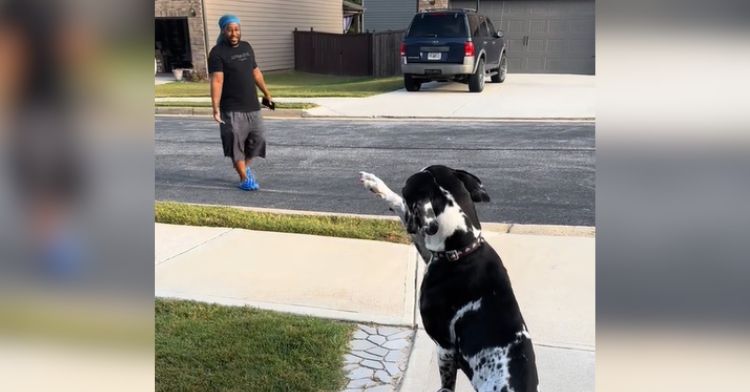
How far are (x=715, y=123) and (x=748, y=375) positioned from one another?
0.50 m

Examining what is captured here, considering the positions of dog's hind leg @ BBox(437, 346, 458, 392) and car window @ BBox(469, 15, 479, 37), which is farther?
car window @ BBox(469, 15, 479, 37)

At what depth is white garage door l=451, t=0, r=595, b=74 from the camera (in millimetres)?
22156

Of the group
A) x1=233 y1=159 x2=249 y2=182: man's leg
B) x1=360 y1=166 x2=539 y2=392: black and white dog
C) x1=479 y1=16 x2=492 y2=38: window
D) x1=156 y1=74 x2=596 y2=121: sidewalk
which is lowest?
x1=156 y1=74 x2=596 y2=121: sidewalk

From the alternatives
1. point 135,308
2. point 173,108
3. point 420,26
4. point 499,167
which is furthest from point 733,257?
point 420,26

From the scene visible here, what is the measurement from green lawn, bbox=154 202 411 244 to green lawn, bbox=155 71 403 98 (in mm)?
10696

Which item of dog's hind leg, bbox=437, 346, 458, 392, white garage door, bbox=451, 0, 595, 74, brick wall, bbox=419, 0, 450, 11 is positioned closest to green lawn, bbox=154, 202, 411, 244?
dog's hind leg, bbox=437, 346, 458, 392

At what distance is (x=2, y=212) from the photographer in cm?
140

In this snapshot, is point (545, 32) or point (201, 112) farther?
point (545, 32)

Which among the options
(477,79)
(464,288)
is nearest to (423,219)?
(464,288)

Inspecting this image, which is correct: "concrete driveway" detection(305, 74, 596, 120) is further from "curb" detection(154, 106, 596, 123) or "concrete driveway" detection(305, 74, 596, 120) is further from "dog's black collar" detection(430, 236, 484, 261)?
"dog's black collar" detection(430, 236, 484, 261)

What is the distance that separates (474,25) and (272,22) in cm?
1087

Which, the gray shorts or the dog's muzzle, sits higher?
the dog's muzzle

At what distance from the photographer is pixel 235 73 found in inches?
289

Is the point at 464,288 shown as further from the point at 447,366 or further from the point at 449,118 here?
the point at 449,118
